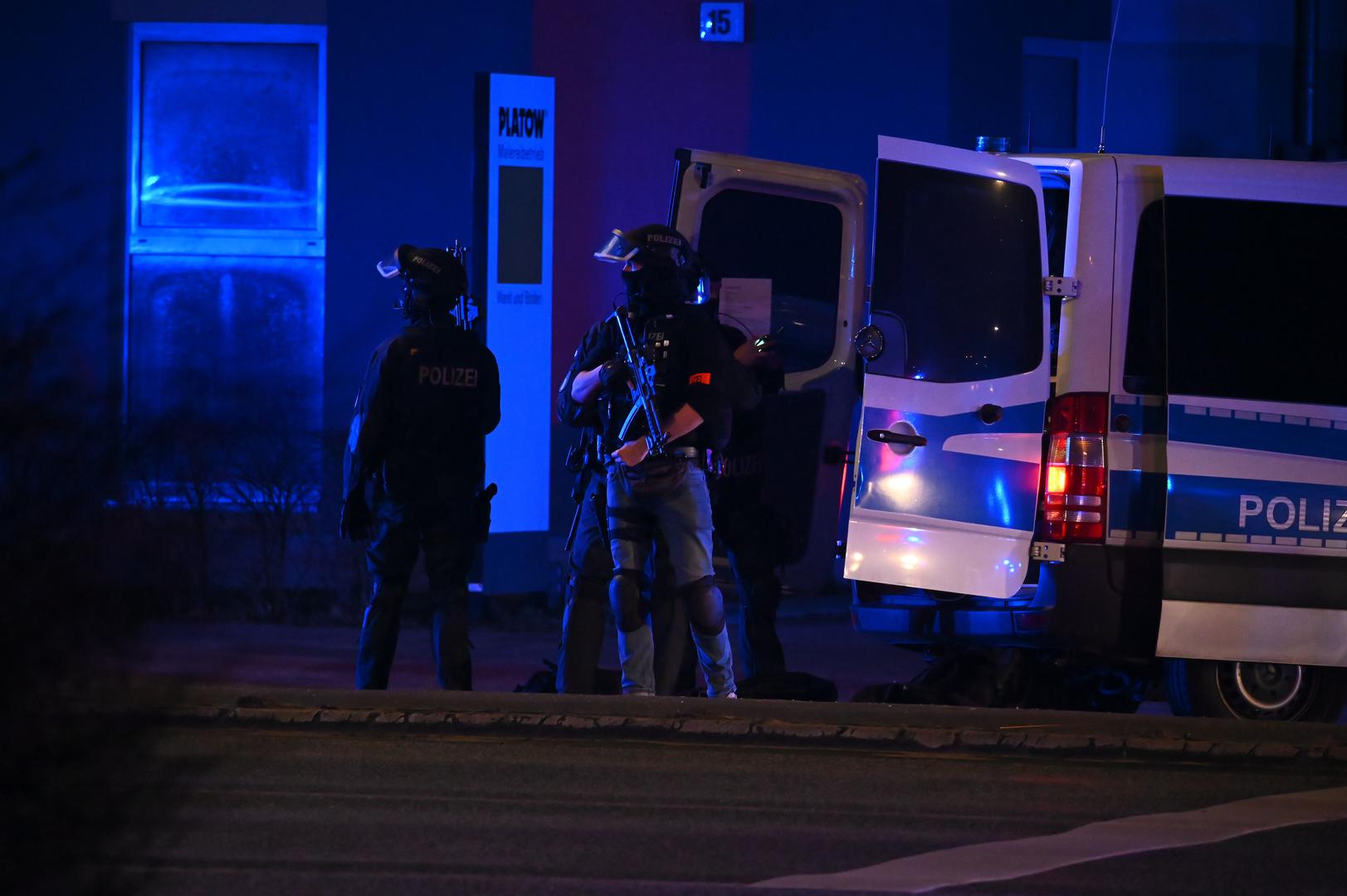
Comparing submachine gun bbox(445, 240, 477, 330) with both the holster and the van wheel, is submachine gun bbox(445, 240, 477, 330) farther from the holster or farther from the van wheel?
the van wheel

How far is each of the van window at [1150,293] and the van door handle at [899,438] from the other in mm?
841

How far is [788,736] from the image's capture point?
622cm

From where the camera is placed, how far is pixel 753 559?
752cm

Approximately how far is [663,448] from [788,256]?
185 centimetres

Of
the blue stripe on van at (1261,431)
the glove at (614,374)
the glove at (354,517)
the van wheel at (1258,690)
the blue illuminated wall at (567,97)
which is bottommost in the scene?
the van wheel at (1258,690)

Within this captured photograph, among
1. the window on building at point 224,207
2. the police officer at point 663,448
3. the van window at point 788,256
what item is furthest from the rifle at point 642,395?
the window on building at point 224,207

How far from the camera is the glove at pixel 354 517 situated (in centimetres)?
699

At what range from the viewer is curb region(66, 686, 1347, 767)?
618 cm

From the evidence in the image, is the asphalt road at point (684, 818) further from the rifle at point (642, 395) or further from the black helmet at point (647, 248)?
the black helmet at point (647, 248)

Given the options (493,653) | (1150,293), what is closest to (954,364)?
(1150,293)

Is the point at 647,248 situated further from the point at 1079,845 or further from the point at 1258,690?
the point at 1258,690

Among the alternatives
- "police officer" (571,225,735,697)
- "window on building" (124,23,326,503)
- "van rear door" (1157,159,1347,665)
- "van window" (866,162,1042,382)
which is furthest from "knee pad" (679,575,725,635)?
"window on building" (124,23,326,503)

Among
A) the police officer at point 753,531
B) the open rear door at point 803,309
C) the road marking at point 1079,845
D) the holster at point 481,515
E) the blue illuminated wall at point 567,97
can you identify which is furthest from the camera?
the blue illuminated wall at point 567,97

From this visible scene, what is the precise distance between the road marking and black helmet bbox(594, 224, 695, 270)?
8.87 ft
